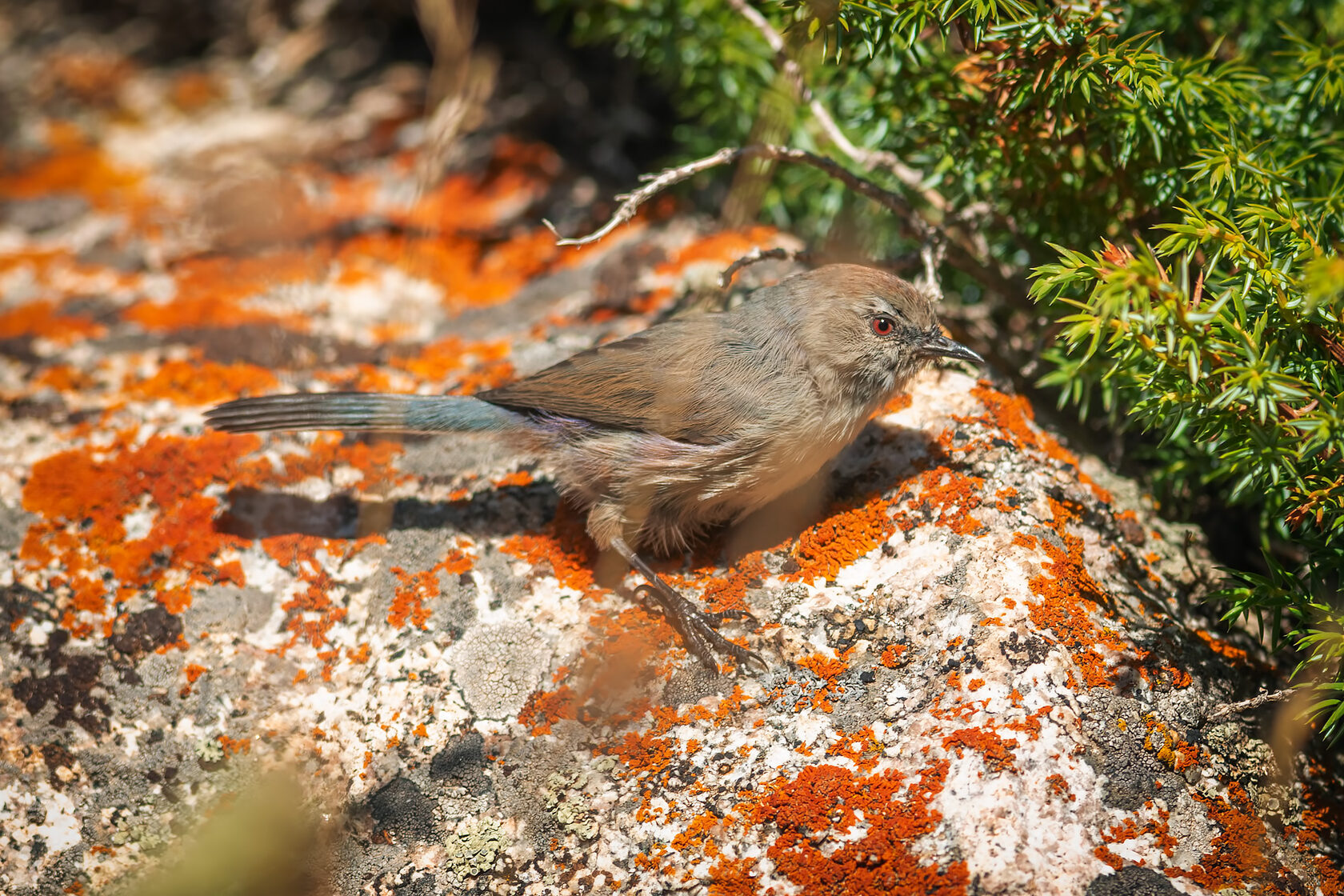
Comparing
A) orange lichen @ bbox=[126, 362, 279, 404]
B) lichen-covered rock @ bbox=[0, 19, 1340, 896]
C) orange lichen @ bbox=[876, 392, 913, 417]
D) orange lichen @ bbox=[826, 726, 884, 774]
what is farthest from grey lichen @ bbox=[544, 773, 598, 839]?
orange lichen @ bbox=[126, 362, 279, 404]

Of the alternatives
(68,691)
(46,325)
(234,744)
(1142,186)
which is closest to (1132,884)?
(1142,186)

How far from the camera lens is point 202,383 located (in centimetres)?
421

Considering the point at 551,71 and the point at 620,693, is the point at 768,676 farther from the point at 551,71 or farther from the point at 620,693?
the point at 551,71

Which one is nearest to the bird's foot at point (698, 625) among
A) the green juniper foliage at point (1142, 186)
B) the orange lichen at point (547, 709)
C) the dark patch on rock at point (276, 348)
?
the orange lichen at point (547, 709)

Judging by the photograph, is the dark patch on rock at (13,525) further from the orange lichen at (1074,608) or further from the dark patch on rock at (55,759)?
the orange lichen at (1074,608)

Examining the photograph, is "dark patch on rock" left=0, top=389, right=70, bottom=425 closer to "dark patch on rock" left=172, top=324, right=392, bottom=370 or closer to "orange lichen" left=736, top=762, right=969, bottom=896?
"dark patch on rock" left=172, top=324, right=392, bottom=370

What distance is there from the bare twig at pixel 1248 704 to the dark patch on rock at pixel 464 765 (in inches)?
87.9

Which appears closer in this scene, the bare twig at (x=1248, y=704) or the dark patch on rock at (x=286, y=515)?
the bare twig at (x=1248, y=704)

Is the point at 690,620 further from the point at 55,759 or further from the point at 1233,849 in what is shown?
the point at 55,759

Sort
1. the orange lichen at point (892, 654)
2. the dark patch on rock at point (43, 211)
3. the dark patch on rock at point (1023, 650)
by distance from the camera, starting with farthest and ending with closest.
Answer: the dark patch on rock at point (43, 211)
the orange lichen at point (892, 654)
the dark patch on rock at point (1023, 650)

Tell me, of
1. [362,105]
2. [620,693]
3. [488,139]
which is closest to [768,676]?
[620,693]

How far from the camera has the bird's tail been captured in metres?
3.47

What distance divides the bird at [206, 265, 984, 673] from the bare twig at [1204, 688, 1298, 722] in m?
1.37

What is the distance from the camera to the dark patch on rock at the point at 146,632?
325 cm
